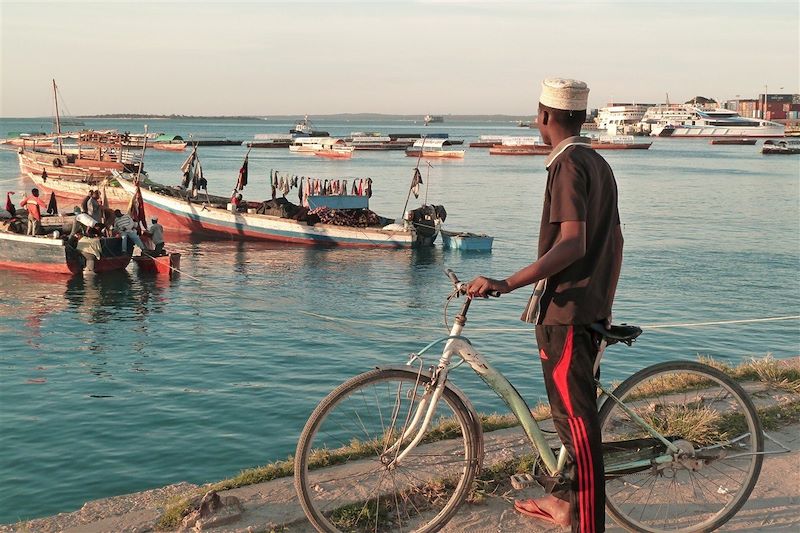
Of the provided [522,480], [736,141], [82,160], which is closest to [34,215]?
[522,480]

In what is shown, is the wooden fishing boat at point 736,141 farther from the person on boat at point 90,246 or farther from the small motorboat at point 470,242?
the person on boat at point 90,246

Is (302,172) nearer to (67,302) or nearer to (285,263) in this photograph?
(285,263)

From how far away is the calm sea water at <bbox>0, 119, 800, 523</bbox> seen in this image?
11125 mm

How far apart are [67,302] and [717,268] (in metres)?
21.8

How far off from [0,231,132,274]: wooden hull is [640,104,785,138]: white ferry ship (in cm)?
15267

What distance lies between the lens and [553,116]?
13.2 ft

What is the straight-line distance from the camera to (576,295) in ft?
13.0

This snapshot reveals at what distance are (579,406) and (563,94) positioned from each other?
4.95ft

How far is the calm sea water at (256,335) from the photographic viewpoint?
1112 cm

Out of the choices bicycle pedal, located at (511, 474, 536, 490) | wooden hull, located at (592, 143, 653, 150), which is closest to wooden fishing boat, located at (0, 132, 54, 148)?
wooden hull, located at (592, 143, 653, 150)

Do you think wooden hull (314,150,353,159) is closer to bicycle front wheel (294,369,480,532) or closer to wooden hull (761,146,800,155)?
wooden hull (761,146,800,155)

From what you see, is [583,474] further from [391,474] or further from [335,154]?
[335,154]

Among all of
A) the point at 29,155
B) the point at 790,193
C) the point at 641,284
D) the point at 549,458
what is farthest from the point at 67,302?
the point at 790,193

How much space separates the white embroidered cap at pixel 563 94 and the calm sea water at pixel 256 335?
5245 mm
